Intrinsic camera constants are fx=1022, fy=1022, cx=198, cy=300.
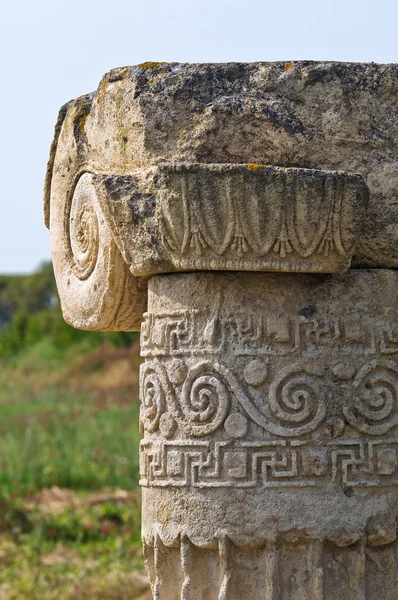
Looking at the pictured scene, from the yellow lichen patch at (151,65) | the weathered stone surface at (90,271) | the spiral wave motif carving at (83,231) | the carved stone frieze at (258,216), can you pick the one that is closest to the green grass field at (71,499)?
the weathered stone surface at (90,271)

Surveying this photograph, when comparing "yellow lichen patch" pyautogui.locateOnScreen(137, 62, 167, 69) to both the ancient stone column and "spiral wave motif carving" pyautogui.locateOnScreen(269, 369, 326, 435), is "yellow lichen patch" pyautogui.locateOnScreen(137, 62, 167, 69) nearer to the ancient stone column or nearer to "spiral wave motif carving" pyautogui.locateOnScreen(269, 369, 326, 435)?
the ancient stone column

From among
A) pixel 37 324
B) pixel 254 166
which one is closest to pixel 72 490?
pixel 254 166

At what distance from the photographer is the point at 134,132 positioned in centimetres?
339

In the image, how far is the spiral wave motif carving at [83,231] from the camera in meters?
3.67

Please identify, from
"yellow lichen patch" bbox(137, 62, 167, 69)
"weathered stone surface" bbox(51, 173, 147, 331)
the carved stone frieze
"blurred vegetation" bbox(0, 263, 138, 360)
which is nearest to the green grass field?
"weathered stone surface" bbox(51, 173, 147, 331)

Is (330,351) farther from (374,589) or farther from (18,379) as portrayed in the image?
(18,379)

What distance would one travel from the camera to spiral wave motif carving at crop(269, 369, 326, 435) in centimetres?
323

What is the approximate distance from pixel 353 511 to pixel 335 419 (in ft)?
0.97

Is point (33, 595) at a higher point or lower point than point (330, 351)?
lower

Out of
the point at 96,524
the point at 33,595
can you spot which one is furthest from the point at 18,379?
the point at 33,595

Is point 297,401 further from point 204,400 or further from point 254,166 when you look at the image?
point 254,166

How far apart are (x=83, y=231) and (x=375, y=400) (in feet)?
4.08

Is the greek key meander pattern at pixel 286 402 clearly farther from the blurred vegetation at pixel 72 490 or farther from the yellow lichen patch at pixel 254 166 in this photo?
the blurred vegetation at pixel 72 490

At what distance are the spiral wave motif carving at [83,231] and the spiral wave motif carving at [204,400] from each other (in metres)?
0.65
